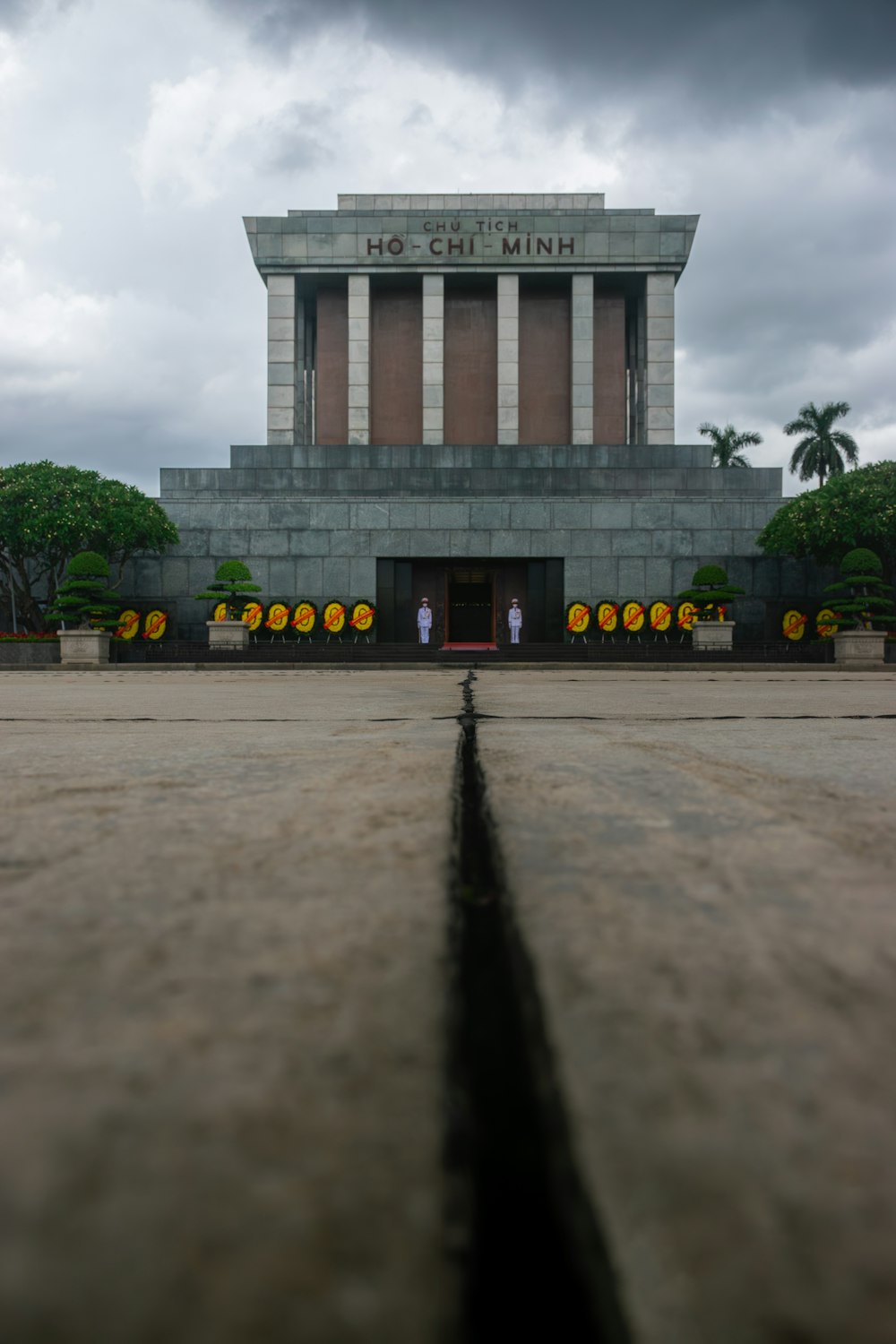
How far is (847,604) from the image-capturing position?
66.7ft

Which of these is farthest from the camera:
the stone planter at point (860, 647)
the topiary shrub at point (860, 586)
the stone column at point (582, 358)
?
the stone column at point (582, 358)

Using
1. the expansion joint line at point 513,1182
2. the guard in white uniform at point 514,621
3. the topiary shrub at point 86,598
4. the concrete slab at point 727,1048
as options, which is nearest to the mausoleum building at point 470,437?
the guard in white uniform at point 514,621

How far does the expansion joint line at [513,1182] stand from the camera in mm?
285

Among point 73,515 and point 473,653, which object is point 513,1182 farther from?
point 73,515

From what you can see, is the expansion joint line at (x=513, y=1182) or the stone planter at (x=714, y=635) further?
the stone planter at (x=714, y=635)

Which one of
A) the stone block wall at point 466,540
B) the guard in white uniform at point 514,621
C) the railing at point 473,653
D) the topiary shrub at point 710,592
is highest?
the stone block wall at point 466,540

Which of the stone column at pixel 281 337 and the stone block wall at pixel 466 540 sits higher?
the stone column at pixel 281 337

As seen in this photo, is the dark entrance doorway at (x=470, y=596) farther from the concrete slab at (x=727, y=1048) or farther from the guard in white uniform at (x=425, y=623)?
the concrete slab at (x=727, y=1048)

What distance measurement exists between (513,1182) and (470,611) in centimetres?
2824

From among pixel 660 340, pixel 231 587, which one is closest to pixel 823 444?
pixel 660 340

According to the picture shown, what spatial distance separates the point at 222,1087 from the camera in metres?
0.41

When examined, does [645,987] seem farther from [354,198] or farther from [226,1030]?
[354,198]

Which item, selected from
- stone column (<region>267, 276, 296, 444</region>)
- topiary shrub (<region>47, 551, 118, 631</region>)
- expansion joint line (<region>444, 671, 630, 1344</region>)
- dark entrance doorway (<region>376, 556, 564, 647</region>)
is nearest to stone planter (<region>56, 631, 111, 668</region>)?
topiary shrub (<region>47, 551, 118, 631</region>)

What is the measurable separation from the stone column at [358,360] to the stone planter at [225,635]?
1279cm
